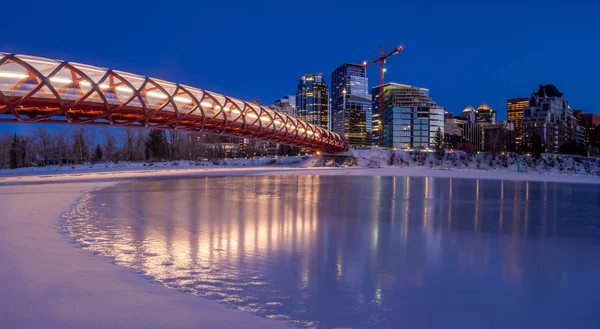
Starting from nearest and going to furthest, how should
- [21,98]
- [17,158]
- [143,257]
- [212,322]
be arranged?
[212,322]
[143,257]
[21,98]
[17,158]

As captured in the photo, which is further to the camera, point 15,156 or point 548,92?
point 548,92

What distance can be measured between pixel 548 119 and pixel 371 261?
18815 centimetres

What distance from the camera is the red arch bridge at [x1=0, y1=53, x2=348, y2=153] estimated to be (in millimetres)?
23484

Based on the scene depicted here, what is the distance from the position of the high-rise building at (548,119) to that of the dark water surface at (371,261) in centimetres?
16400

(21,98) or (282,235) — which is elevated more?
(21,98)

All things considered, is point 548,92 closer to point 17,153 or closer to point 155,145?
point 155,145

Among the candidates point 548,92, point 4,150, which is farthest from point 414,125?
point 4,150

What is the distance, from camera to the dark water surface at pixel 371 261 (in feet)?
13.6

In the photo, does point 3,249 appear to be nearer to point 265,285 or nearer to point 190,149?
point 265,285

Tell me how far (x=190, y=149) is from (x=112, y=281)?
96075 millimetres

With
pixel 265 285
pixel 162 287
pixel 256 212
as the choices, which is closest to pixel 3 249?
pixel 162 287

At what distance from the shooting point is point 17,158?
73312 mm

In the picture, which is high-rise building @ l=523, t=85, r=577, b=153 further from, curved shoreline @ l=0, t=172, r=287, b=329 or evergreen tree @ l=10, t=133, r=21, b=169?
evergreen tree @ l=10, t=133, r=21, b=169

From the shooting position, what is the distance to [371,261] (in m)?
6.12
